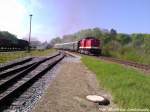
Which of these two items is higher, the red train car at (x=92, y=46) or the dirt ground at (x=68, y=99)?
the red train car at (x=92, y=46)

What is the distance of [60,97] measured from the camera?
12836 mm

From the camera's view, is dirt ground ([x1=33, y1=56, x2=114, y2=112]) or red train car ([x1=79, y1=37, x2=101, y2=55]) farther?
red train car ([x1=79, y1=37, x2=101, y2=55])

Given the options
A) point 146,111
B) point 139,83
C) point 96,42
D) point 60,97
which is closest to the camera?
point 146,111

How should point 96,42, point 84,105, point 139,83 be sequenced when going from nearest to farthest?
point 84,105 → point 139,83 → point 96,42

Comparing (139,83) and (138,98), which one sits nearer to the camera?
(138,98)

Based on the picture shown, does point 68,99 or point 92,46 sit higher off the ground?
point 92,46

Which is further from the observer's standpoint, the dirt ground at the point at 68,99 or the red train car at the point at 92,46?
the red train car at the point at 92,46

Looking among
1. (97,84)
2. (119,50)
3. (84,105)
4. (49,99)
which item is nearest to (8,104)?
(49,99)

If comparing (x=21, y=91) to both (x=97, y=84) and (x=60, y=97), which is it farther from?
(x=97, y=84)

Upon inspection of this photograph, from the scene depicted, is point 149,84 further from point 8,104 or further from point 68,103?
point 8,104

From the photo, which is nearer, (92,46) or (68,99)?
(68,99)

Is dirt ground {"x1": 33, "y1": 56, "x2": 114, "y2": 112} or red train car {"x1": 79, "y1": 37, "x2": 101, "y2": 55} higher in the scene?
red train car {"x1": 79, "y1": 37, "x2": 101, "y2": 55}

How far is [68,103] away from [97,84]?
580 cm

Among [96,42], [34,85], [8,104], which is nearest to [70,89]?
[34,85]
